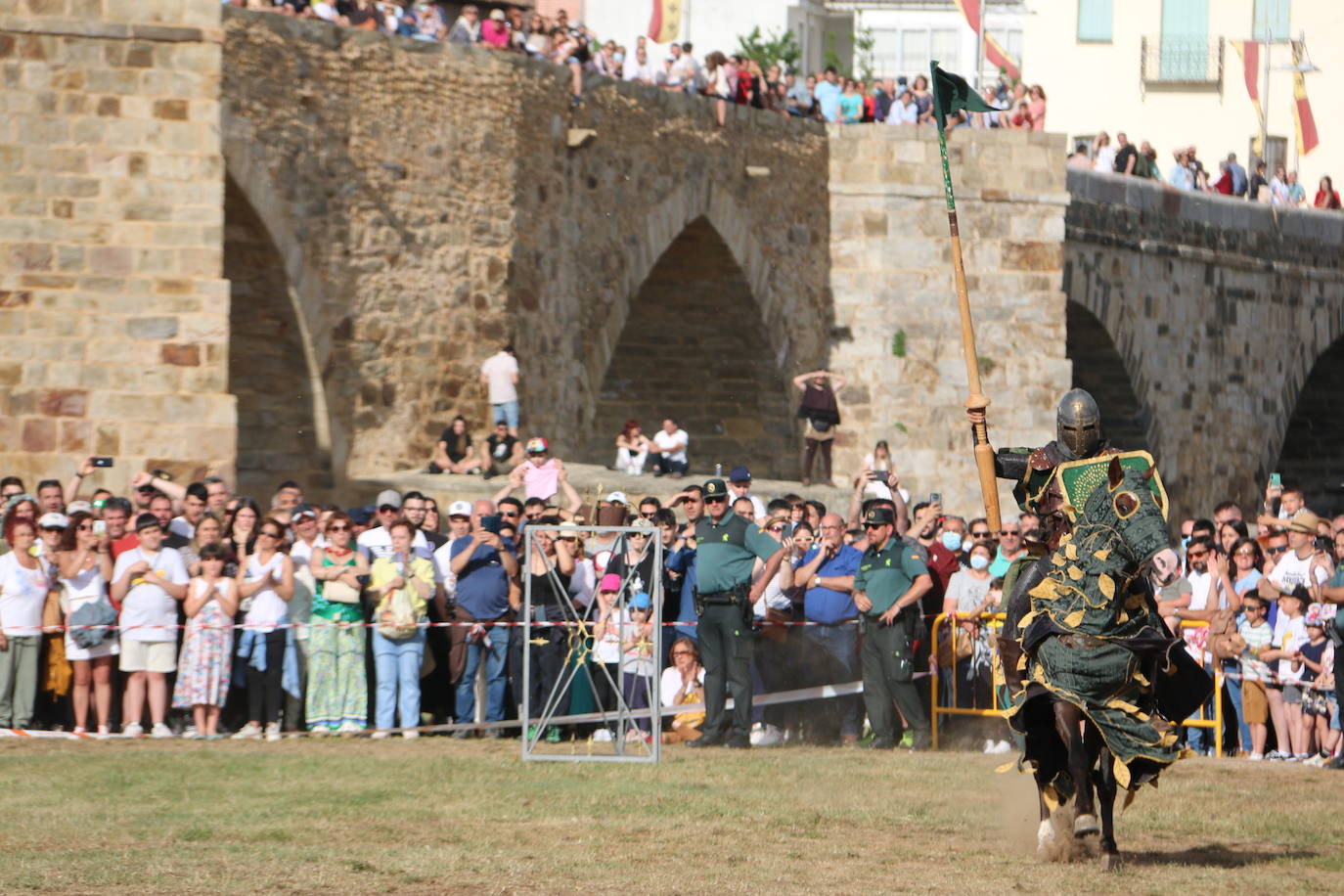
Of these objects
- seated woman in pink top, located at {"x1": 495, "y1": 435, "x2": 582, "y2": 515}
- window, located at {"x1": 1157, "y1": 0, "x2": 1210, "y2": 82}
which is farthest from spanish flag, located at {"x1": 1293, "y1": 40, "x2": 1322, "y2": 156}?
seated woman in pink top, located at {"x1": 495, "y1": 435, "x2": 582, "y2": 515}

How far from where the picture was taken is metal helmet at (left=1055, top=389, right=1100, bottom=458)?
28.4 feet

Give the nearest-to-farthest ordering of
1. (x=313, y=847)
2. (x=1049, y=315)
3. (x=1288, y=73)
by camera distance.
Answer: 1. (x=313, y=847)
2. (x=1049, y=315)
3. (x=1288, y=73)

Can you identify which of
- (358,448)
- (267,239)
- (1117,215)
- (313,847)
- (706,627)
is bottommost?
(313,847)

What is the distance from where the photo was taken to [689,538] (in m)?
14.0

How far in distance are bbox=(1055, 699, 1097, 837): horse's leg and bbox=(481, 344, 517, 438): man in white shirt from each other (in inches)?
479

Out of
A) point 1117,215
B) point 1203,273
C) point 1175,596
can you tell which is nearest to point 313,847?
point 1175,596

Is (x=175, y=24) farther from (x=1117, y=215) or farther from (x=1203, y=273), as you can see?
(x=1203, y=273)

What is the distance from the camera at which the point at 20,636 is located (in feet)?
42.3

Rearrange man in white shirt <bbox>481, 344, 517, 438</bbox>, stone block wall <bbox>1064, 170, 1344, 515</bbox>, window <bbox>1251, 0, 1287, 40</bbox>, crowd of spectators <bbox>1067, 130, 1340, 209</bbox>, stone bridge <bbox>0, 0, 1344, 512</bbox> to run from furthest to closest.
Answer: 1. window <bbox>1251, 0, 1287, 40</bbox>
2. crowd of spectators <bbox>1067, 130, 1340, 209</bbox>
3. stone block wall <bbox>1064, 170, 1344, 515</bbox>
4. man in white shirt <bbox>481, 344, 517, 438</bbox>
5. stone bridge <bbox>0, 0, 1344, 512</bbox>

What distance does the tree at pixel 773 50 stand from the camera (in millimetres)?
48469

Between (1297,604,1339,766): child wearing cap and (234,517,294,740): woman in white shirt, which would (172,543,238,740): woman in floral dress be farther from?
(1297,604,1339,766): child wearing cap

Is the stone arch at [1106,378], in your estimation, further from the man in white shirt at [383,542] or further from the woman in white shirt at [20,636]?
the woman in white shirt at [20,636]

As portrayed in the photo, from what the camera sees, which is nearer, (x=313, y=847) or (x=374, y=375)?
(x=313, y=847)

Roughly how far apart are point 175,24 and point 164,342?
7.26 ft
